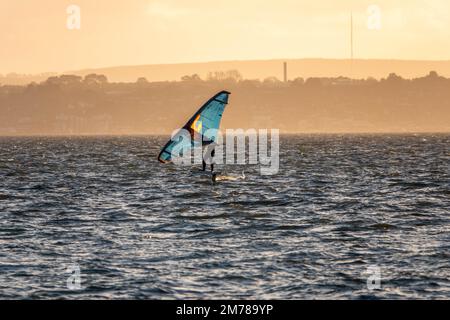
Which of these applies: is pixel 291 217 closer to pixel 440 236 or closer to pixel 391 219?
pixel 391 219

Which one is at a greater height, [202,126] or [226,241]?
[202,126]

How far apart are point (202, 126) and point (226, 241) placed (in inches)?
614

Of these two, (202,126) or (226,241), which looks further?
(202,126)

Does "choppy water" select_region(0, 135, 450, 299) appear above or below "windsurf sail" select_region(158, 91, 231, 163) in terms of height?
below

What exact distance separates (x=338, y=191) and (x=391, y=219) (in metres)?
14.9

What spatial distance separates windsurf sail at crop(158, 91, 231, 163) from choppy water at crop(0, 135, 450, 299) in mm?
2937

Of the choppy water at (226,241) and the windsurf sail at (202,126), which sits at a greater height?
the windsurf sail at (202,126)

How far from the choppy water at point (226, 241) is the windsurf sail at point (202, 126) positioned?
2937mm

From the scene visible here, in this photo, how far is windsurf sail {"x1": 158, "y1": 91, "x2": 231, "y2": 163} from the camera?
134 ft

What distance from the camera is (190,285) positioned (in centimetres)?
1983

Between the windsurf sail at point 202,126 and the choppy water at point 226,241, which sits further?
the windsurf sail at point 202,126

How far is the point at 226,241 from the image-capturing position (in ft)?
87.7

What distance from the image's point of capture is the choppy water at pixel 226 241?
19.8m
